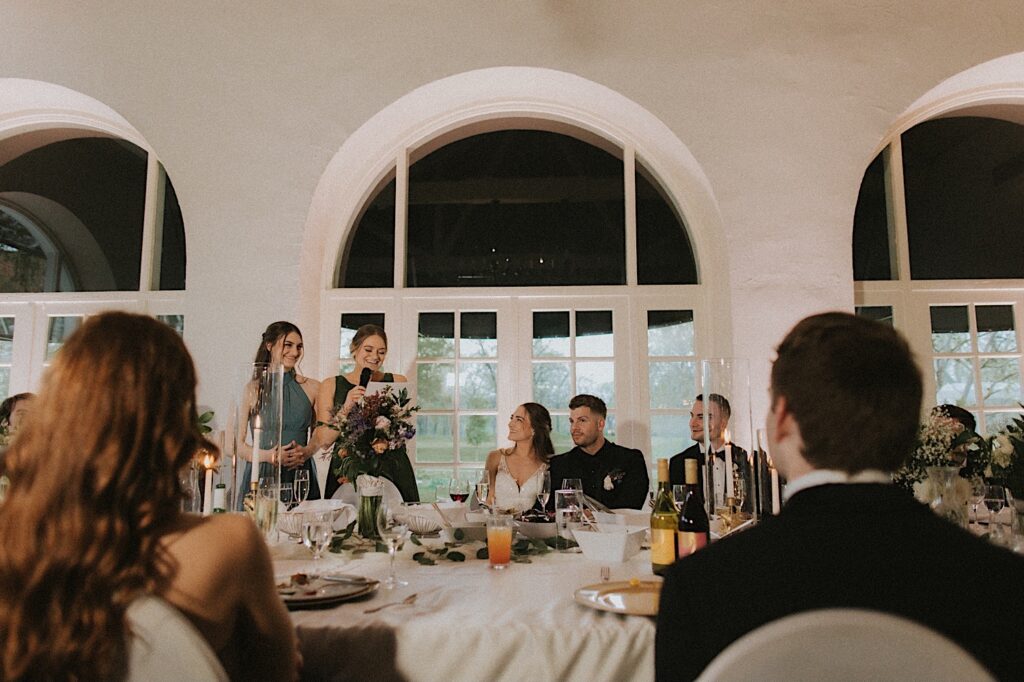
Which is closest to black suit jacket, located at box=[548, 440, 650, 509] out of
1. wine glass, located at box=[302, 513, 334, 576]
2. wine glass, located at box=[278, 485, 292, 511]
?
wine glass, located at box=[278, 485, 292, 511]

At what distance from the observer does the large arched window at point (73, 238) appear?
16.3 ft

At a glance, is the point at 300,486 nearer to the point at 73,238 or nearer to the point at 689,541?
the point at 689,541

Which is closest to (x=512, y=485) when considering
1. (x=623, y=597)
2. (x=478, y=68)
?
(x=623, y=597)

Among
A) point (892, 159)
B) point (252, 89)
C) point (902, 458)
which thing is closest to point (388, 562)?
point (902, 458)

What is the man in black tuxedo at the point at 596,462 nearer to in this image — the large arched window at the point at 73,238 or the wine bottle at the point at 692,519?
the wine bottle at the point at 692,519

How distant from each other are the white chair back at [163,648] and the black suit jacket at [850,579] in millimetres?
560

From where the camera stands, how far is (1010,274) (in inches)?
189

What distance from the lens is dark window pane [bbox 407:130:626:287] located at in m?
4.86

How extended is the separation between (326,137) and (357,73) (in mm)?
433

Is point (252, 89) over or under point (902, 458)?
over

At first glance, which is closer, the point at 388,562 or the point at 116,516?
the point at 116,516

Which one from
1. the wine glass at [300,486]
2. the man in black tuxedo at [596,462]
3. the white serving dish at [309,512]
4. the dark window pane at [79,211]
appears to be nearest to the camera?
the white serving dish at [309,512]

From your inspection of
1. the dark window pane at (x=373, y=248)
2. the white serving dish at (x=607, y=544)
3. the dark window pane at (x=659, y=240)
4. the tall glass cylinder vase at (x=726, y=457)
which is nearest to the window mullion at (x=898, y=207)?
the dark window pane at (x=659, y=240)

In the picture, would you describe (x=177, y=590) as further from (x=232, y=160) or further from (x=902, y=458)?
(x=232, y=160)
